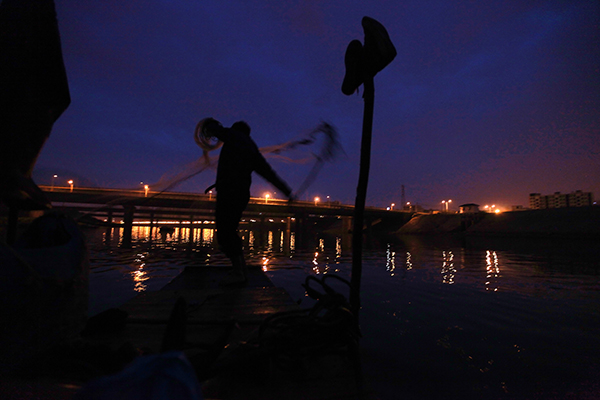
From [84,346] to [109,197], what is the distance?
42.0 metres

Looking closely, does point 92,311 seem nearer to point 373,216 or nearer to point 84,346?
point 84,346

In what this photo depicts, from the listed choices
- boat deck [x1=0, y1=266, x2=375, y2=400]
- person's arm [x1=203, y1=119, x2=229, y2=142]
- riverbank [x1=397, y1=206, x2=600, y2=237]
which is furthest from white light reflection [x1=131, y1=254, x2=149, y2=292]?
riverbank [x1=397, y1=206, x2=600, y2=237]

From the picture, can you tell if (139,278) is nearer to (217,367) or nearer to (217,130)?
(217,130)

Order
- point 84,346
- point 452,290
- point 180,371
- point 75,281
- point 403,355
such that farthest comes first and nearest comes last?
1. point 452,290
2. point 403,355
3. point 75,281
4. point 84,346
5. point 180,371

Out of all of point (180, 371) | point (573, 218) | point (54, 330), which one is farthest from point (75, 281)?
point (573, 218)

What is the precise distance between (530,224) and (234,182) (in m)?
53.8

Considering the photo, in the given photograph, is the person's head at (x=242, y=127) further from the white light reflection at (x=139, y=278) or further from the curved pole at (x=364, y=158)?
the white light reflection at (x=139, y=278)

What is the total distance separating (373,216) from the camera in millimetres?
63281

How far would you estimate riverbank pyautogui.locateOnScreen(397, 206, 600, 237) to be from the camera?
36000 millimetres

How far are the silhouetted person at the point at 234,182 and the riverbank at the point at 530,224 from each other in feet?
151

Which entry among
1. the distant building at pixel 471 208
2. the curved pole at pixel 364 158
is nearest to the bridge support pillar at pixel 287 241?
the curved pole at pixel 364 158

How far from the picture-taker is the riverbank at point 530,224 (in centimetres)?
3600

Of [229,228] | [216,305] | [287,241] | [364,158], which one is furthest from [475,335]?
[287,241]

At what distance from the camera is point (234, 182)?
16.1 ft
